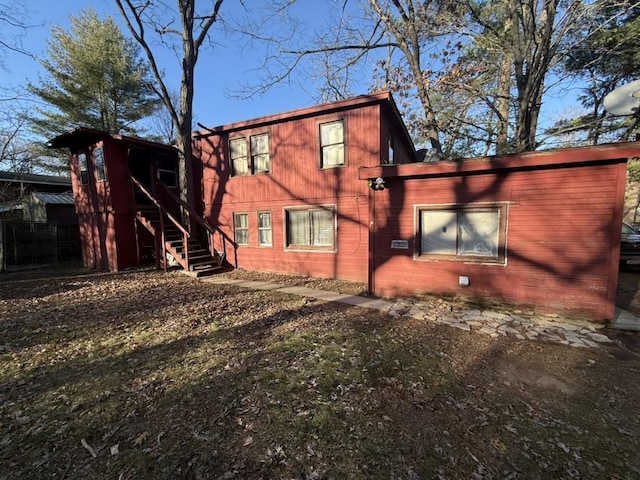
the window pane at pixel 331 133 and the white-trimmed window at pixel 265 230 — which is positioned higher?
the window pane at pixel 331 133

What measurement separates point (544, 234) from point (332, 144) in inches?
230

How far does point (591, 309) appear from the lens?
507 cm

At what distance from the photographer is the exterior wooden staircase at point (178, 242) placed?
9734 millimetres

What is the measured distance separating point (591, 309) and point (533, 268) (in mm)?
1092

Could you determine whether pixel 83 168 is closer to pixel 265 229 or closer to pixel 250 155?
pixel 250 155

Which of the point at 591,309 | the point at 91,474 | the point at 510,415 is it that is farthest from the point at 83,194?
the point at 591,309

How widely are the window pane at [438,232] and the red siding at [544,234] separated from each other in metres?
0.22

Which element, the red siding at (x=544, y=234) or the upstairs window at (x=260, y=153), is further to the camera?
the upstairs window at (x=260, y=153)

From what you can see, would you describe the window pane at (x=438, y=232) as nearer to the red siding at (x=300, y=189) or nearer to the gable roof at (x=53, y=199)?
the red siding at (x=300, y=189)

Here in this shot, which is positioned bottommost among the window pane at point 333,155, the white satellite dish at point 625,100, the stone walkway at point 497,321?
the stone walkway at point 497,321

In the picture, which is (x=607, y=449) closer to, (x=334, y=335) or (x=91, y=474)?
(x=334, y=335)

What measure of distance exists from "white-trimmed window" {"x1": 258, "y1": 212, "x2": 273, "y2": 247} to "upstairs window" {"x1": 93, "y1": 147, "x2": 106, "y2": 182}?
5.90m

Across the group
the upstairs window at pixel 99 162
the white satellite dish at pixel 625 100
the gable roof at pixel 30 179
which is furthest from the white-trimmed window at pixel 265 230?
the gable roof at pixel 30 179

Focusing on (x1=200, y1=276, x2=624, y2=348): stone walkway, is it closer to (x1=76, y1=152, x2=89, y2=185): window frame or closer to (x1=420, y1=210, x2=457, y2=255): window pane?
(x1=420, y1=210, x2=457, y2=255): window pane
